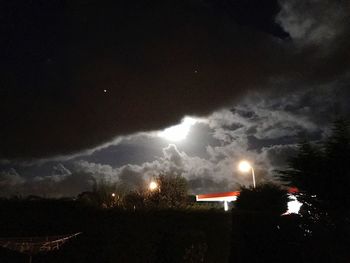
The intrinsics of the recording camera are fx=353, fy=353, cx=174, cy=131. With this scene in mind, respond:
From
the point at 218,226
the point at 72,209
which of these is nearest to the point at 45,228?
the point at 72,209

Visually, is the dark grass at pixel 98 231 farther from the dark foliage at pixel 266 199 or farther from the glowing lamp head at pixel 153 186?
the dark foliage at pixel 266 199

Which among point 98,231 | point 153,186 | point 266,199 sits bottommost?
point 98,231

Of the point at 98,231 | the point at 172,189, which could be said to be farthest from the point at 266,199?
the point at 98,231

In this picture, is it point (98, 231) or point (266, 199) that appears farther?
point (266, 199)

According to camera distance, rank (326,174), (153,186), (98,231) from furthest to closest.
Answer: (153,186), (326,174), (98,231)

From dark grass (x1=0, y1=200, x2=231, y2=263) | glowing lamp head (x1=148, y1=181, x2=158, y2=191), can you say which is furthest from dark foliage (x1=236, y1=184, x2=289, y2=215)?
dark grass (x1=0, y1=200, x2=231, y2=263)

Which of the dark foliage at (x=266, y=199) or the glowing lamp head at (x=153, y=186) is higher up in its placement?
the glowing lamp head at (x=153, y=186)

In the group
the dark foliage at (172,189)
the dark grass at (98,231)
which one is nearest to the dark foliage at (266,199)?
the dark foliage at (172,189)

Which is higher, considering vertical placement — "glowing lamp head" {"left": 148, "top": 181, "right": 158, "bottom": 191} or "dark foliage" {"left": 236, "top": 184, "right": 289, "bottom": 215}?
"glowing lamp head" {"left": 148, "top": 181, "right": 158, "bottom": 191}

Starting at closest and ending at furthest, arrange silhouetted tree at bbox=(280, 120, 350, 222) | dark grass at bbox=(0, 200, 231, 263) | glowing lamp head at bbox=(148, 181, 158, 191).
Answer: dark grass at bbox=(0, 200, 231, 263), silhouetted tree at bbox=(280, 120, 350, 222), glowing lamp head at bbox=(148, 181, 158, 191)

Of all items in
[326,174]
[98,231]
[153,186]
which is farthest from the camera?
[153,186]

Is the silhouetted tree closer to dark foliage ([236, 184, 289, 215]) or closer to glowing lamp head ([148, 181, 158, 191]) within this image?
dark foliage ([236, 184, 289, 215])

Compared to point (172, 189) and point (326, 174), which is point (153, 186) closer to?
point (172, 189)

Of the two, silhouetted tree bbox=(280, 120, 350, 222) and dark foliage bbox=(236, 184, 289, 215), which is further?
dark foliage bbox=(236, 184, 289, 215)
